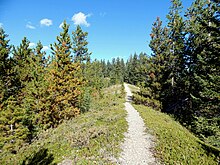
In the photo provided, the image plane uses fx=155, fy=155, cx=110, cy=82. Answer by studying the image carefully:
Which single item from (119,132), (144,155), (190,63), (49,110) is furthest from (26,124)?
(190,63)

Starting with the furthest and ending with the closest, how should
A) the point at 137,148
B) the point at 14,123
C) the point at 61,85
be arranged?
the point at 61,85 < the point at 14,123 < the point at 137,148

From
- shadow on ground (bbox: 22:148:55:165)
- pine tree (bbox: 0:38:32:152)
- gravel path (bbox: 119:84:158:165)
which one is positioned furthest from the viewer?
pine tree (bbox: 0:38:32:152)

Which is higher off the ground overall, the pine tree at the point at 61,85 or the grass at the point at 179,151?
the pine tree at the point at 61,85

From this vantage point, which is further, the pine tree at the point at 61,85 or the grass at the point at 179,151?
the pine tree at the point at 61,85

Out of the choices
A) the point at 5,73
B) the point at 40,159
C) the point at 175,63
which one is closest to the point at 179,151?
the point at 40,159

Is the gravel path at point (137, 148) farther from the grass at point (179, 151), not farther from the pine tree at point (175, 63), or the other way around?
the pine tree at point (175, 63)

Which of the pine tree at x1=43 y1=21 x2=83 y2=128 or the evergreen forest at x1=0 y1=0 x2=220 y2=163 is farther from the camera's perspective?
the pine tree at x1=43 y1=21 x2=83 y2=128

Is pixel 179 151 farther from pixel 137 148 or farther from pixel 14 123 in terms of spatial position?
pixel 14 123

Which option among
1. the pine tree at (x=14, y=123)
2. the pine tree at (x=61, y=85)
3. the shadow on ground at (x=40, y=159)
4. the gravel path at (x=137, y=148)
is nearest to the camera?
the gravel path at (x=137, y=148)

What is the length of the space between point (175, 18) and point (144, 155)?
21.0 metres

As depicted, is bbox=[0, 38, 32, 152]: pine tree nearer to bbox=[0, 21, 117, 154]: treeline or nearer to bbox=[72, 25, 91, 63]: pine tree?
bbox=[0, 21, 117, 154]: treeline

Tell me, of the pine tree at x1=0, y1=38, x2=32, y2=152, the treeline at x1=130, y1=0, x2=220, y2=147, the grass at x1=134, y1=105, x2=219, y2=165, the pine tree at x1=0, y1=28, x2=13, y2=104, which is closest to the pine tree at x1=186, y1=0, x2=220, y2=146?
the treeline at x1=130, y1=0, x2=220, y2=147

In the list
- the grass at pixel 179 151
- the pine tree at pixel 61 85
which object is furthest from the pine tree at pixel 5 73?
→ the grass at pixel 179 151

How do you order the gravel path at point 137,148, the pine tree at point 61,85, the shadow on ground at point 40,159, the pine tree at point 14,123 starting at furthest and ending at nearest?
the pine tree at point 61,85
the pine tree at point 14,123
the shadow on ground at point 40,159
the gravel path at point 137,148
